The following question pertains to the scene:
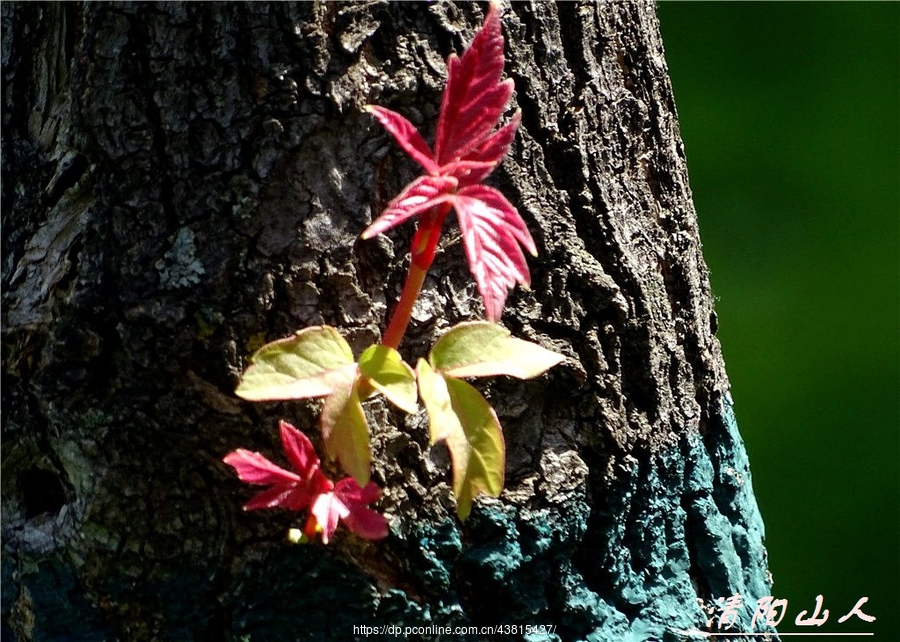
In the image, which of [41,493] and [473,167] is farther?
[41,493]

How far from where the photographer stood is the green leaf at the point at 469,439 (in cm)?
68

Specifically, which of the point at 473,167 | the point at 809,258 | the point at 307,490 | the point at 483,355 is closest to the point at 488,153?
the point at 473,167

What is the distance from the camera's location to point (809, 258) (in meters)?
2.64

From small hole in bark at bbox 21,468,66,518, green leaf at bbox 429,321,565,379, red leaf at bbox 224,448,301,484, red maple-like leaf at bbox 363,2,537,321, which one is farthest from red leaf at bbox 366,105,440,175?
small hole in bark at bbox 21,468,66,518

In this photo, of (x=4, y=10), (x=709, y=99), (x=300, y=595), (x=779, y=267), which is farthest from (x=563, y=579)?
(x=709, y=99)

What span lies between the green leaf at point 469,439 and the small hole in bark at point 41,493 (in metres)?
0.35

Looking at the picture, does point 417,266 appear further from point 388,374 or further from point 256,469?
point 256,469

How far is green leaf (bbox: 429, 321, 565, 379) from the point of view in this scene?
69cm

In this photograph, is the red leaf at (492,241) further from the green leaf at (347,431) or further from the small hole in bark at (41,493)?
the small hole in bark at (41,493)

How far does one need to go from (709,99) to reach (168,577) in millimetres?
2365

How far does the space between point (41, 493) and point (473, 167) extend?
47 centimetres

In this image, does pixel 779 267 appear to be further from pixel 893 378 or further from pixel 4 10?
pixel 4 10

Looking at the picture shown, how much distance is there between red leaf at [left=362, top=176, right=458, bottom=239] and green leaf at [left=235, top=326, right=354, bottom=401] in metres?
0.08

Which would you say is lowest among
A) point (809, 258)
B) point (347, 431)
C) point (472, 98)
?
point (347, 431)
